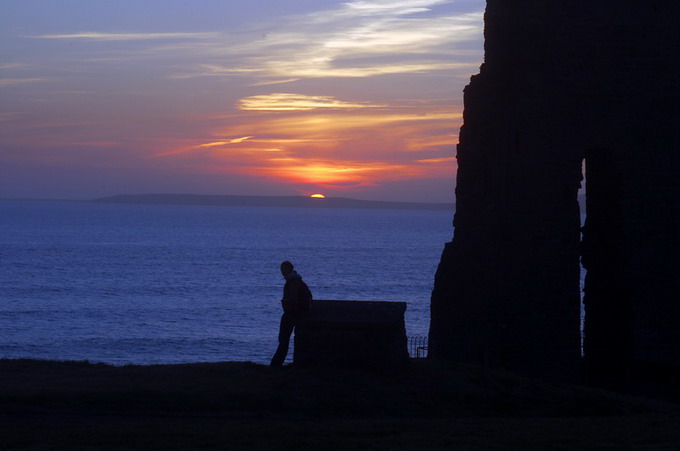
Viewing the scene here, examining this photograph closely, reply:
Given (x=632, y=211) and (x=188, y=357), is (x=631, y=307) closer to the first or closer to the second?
(x=632, y=211)

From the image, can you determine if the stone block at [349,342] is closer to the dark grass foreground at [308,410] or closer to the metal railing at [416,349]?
the dark grass foreground at [308,410]

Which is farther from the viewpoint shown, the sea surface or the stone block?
the sea surface

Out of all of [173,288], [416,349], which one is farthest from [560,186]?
[173,288]

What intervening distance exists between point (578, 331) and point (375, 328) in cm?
694

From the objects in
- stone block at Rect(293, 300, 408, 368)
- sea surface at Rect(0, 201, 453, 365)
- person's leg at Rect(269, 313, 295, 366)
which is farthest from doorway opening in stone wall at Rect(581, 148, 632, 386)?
sea surface at Rect(0, 201, 453, 365)

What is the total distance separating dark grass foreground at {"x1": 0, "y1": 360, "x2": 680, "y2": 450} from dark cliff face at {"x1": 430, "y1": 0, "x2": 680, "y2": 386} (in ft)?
15.5

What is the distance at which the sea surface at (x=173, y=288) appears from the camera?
4956 centimetres

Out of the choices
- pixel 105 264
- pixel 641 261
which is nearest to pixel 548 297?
pixel 641 261

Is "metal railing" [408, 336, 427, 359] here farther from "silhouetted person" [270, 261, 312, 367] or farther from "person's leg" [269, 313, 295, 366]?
"silhouetted person" [270, 261, 312, 367]

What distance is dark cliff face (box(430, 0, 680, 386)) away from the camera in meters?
16.8

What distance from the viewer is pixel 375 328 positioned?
11.3m

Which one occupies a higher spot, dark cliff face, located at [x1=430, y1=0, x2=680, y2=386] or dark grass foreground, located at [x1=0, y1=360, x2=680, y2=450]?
dark cliff face, located at [x1=430, y1=0, x2=680, y2=386]

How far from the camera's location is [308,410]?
9891 mm

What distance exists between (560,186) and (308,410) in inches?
341
